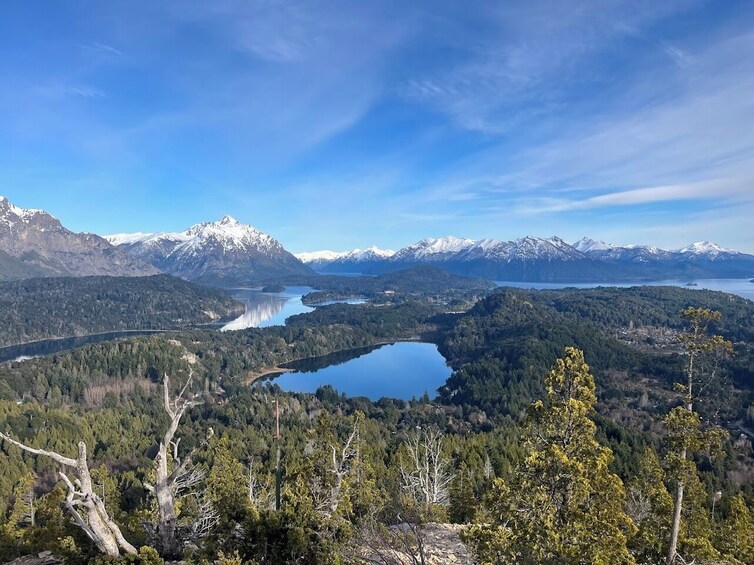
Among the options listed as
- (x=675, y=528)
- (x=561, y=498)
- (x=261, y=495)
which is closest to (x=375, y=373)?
(x=261, y=495)

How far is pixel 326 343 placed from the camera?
196 metres

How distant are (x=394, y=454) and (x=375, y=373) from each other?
95100 millimetres

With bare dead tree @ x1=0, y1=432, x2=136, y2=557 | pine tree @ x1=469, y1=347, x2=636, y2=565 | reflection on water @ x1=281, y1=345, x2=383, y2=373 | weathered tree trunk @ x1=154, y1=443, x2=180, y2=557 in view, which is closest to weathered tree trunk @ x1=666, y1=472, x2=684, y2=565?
pine tree @ x1=469, y1=347, x2=636, y2=565

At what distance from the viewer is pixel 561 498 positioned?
11.9 meters

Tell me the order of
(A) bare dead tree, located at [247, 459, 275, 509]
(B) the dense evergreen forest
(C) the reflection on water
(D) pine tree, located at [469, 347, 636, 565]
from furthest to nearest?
1. (C) the reflection on water
2. (A) bare dead tree, located at [247, 459, 275, 509]
3. (B) the dense evergreen forest
4. (D) pine tree, located at [469, 347, 636, 565]

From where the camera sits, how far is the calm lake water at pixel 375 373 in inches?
5192

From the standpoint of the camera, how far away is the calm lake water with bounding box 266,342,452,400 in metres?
132

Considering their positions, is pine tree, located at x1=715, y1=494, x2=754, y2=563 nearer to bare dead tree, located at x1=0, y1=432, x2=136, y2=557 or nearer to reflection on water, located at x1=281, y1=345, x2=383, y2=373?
bare dead tree, located at x1=0, y1=432, x2=136, y2=557

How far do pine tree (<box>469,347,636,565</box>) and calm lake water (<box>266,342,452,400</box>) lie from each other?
106 metres

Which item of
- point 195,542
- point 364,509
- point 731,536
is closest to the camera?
point 195,542

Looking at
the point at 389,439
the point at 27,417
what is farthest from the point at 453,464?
the point at 27,417

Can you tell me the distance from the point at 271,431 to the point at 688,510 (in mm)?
73600

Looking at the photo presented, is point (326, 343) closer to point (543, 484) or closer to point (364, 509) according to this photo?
point (364, 509)

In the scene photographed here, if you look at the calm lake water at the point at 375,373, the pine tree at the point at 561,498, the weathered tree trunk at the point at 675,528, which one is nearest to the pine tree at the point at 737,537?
the weathered tree trunk at the point at 675,528
